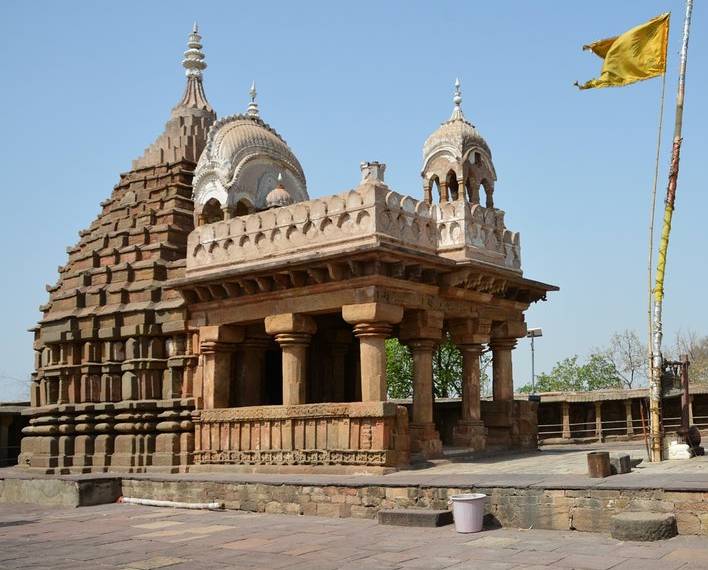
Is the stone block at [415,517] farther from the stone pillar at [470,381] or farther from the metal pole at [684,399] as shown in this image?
the stone pillar at [470,381]

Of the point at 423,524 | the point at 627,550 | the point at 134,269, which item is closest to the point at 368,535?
the point at 423,524

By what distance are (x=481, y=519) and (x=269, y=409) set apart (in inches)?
225

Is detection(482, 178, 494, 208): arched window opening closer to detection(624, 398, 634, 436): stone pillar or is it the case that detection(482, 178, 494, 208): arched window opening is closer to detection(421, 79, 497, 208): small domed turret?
detection(421, 79, 497, 208): small domed turret

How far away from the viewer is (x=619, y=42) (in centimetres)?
1332

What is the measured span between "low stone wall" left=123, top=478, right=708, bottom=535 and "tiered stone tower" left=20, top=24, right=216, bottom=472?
2.97m

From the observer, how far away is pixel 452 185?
15.9 m

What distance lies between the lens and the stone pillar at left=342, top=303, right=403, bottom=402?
13156 millimetres

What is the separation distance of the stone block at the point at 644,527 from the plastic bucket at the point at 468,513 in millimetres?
1504

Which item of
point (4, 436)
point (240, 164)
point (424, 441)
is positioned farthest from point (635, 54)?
point (4, 436)

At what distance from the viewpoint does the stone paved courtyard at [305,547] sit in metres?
7.39

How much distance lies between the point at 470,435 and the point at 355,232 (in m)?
4.53

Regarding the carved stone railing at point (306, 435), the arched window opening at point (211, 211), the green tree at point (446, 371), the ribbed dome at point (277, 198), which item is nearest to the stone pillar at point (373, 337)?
the carved stone railing at point (306, 435)

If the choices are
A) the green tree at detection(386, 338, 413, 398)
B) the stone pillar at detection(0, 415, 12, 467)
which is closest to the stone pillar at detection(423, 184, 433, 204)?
the stone pillar at detection(0, 415, 12, 467)

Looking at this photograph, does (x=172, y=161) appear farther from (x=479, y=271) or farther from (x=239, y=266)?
(x=479, y=271)
